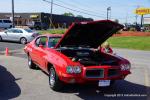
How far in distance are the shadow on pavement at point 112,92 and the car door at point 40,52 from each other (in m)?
1.24

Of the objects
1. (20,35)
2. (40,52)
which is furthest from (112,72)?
(20,35)

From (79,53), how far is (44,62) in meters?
1.06

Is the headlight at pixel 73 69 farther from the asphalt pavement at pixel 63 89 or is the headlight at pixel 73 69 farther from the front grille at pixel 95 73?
the asphalt pavement at pixel 63 89

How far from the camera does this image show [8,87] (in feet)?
29.9

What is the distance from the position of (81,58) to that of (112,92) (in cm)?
127

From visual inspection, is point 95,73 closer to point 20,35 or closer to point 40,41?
point 40,41

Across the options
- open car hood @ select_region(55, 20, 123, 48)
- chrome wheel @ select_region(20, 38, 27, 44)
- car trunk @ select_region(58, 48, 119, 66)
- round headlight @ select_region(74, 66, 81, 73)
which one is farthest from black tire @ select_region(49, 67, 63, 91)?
chrome wheel @ select_region(20, 38, 27, 44)

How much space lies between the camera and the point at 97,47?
10250 millimetres

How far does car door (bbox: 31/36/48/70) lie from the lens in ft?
32.6

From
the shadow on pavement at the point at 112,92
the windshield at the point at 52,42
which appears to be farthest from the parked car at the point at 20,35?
the shadow on pavement at the point at 112,92

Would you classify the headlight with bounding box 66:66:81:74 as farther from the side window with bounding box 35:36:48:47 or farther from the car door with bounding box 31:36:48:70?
the side window with bounding box 35:36:48:47

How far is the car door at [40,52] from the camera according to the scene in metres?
9.93

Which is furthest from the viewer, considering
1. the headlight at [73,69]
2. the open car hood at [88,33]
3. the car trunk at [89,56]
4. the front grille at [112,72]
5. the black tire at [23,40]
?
the black tire at [23,40]

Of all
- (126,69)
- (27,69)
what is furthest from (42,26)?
(126,69)
